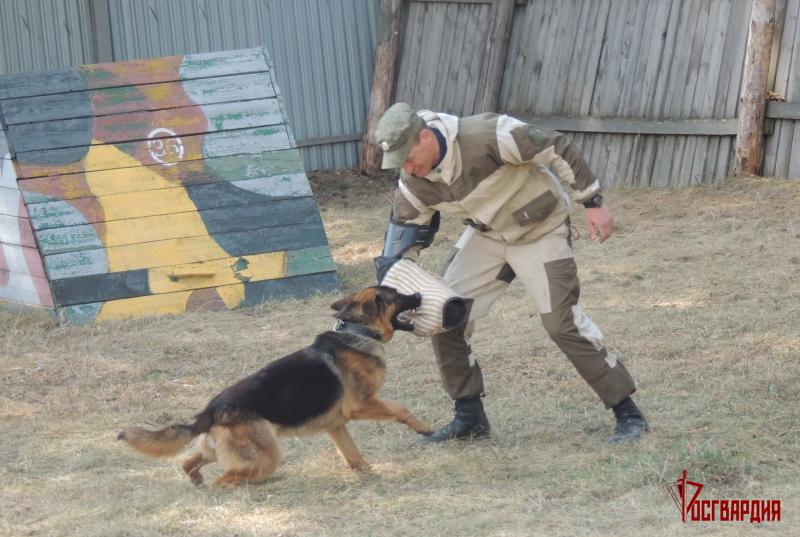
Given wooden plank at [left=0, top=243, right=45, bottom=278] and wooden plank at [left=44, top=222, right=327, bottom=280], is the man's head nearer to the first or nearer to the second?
wooden plank at [left=44, top=222, right=327, bottom=280]

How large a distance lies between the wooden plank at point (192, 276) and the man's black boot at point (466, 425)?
3.57 metres

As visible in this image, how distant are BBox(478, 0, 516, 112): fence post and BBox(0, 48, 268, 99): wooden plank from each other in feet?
12.9

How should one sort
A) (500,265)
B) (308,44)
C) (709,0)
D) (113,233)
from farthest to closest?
(308,44) → (709,0) → (113,233) → (500,265)

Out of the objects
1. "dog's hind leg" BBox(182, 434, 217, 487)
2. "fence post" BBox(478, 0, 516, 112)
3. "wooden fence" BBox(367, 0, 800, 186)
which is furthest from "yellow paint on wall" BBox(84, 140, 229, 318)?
"wooden fence" BBox(367, 0, 800, 186)

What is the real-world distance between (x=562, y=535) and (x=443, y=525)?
0.52 metres

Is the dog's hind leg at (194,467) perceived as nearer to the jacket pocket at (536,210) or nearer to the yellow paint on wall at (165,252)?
the jacket pocket at (536,210)

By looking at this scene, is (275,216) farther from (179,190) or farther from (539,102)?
(539,102)

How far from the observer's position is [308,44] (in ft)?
45.3

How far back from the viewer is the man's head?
5.00 metres

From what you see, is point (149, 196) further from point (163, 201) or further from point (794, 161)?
point (794, 161)

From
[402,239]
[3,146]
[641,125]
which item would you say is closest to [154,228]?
[3,146]

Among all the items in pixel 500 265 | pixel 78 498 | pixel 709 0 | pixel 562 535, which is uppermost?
pixel 709 0

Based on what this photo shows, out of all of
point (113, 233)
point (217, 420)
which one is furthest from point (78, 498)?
point (113, 233)

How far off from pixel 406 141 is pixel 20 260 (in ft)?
16.6
